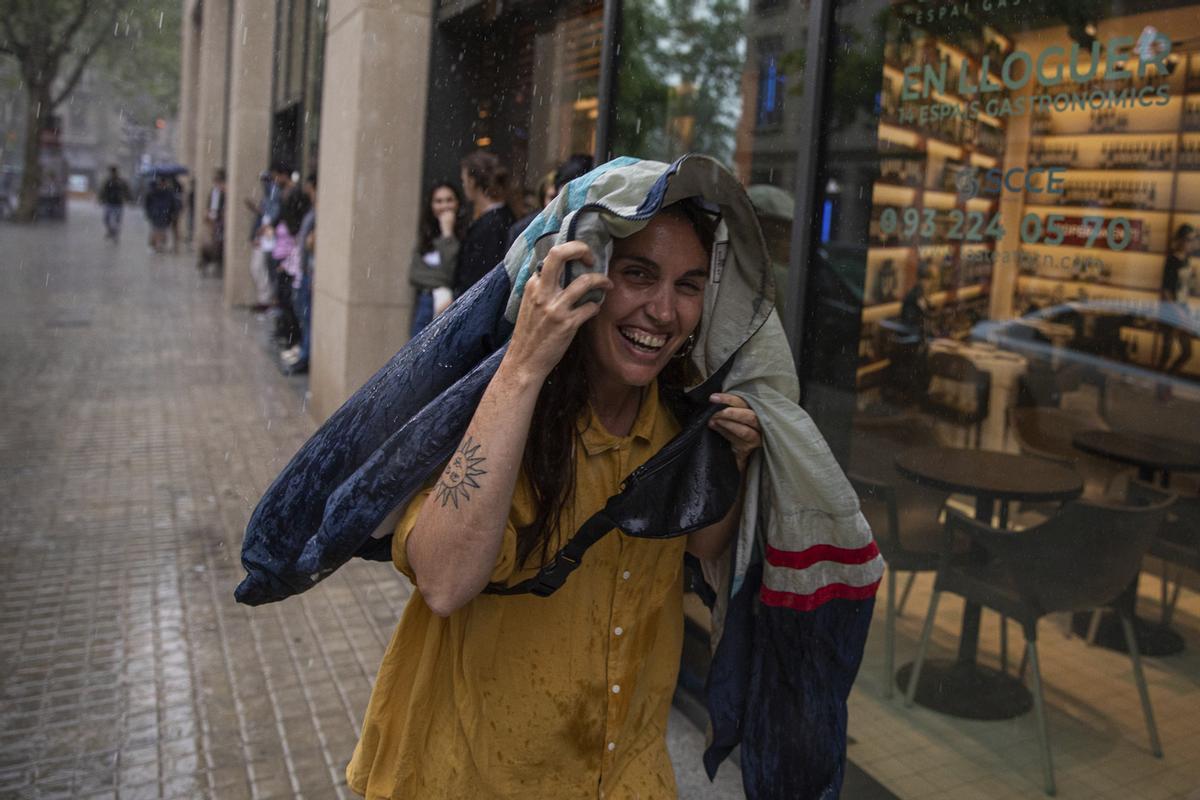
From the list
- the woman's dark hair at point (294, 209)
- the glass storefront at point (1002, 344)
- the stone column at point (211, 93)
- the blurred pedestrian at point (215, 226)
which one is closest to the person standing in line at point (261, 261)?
the woman's dark hair at point (294, 209)

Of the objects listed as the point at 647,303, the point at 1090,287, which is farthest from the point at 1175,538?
the point at 647,303

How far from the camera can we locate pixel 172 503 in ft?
22.3

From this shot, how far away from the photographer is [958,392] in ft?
11.9

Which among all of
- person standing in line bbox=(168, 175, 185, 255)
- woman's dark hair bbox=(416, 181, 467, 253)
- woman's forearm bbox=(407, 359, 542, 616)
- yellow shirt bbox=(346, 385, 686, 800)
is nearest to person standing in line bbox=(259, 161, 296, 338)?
woman's dark hair bbox=(416, 181, 467, 253)

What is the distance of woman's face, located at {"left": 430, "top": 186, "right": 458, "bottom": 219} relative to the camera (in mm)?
7629

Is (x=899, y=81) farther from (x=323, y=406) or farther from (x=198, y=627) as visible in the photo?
(x=323, y=406)

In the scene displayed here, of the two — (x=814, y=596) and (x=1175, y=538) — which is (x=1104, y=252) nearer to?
(x=1175, y=538)

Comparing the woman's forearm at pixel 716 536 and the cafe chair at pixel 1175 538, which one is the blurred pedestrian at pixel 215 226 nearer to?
the cafe chair at pixel 1175 538

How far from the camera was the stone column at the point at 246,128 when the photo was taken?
16453 mm

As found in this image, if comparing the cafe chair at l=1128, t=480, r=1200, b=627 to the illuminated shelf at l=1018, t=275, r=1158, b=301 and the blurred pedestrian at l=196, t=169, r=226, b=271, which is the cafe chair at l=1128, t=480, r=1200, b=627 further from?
the blurred pedestrian at l=196, t=169, r=226, b=271

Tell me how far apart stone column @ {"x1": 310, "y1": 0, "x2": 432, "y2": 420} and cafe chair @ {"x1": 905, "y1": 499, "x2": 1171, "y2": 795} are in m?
5.56

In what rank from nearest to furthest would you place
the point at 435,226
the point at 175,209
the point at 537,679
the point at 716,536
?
the point at 537,679 < the point at 716,536 < the point at 435,226 < the point at 175,209

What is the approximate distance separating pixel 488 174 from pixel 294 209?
6.70 meters

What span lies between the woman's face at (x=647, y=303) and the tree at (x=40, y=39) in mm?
31457
